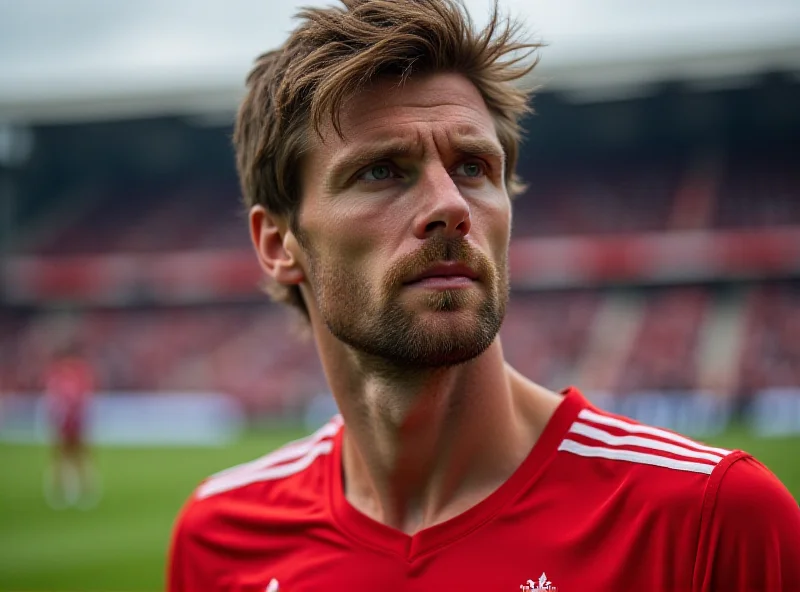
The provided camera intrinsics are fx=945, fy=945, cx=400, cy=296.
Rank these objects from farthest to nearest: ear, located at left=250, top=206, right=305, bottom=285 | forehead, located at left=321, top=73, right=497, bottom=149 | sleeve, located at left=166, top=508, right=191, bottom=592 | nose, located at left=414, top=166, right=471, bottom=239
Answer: sleeve, located at left=166, top=508, right=191, bottom=592
ear, located at left=250, top=206, right=305, bottom=285
forehead, located at left=321, top=73, right=497, bottom=149
nose, located at left=414, top=166, right=471, bottom=239

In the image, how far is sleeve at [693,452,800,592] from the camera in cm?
196

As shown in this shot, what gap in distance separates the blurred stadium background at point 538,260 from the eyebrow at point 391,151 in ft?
60.6

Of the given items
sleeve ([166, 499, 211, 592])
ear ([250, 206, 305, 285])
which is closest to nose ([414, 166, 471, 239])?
ear ([250, 206, 305, 285])

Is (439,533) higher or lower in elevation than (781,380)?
lower

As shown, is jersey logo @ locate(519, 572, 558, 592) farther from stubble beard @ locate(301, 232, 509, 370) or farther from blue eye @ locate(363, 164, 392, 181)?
blue eye @ locate(363, 164, 392, 181)

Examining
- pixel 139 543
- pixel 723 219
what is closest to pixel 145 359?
pixel 723 219

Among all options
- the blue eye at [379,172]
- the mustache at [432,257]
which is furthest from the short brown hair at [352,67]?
the mustache at [432,257]

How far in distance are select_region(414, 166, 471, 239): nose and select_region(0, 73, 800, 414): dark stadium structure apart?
22.7m

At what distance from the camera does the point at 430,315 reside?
2223 millimetres

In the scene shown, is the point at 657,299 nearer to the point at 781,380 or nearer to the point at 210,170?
the point at 781,380

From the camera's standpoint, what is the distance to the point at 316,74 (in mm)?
2400

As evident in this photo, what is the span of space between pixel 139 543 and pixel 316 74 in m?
8.77

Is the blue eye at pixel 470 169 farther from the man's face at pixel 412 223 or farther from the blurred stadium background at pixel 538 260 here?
the blurred stadium background at pixel 538 260

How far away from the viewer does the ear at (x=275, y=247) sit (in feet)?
8.87
